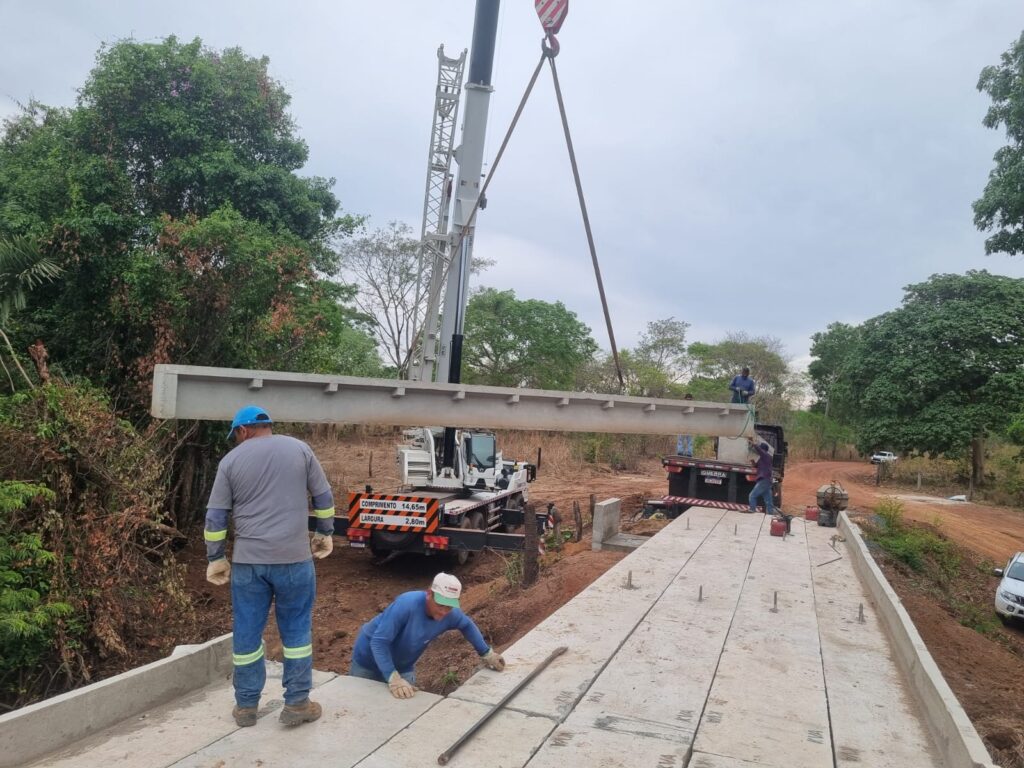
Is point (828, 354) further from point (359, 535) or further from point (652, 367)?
point (359, 535)

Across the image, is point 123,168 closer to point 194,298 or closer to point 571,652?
point 194,298

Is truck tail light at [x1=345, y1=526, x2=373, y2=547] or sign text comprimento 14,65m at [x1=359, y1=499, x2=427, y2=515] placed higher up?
sign text comprimento 14,65m at [x1=359, y1=499, x2=427, y2=515]

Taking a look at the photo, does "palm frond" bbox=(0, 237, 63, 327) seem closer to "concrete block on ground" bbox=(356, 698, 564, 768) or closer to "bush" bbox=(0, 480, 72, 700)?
"bush" bbox=(0, 480, 72, 700)

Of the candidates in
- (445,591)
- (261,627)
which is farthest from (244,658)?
(445,591)

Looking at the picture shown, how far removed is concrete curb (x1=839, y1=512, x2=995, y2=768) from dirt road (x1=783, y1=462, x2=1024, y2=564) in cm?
1346

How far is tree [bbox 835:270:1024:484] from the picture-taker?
27328 mm

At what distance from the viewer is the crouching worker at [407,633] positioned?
465 cm

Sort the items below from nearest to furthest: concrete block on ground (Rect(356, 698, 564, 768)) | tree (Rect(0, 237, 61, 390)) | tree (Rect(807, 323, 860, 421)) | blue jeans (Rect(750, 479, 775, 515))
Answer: concrete block on ground (Rect(356, 698, 564, 768)) → tree (Rect(0, 237, 61, 390)) → blue jeans (Rect(750, 479, 775, 515)) → tree (Rect(807, 323, 860, 421))

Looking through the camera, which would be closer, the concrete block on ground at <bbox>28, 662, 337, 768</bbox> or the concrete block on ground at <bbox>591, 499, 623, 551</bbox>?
the concrete block on ground at <bbox>28, 662, 337, 768</bbox>

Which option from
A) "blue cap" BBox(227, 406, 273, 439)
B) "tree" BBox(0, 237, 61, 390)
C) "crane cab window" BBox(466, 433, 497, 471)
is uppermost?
"tree" BBox(0, 237, 61, 390)

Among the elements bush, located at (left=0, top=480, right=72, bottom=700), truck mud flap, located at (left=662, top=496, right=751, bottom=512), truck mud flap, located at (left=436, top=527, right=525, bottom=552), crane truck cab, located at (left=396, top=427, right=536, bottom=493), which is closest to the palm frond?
bush, located at (left=0, top=480, right=72, bottom=700)

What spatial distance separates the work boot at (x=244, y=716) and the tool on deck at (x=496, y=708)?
1.13m

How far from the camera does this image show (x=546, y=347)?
34.8 metres

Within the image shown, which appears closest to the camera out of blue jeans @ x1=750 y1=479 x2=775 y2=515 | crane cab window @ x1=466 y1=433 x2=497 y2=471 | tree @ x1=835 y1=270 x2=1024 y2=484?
crane cab window @ x1=466 y1=433 x2=497 y2=471
